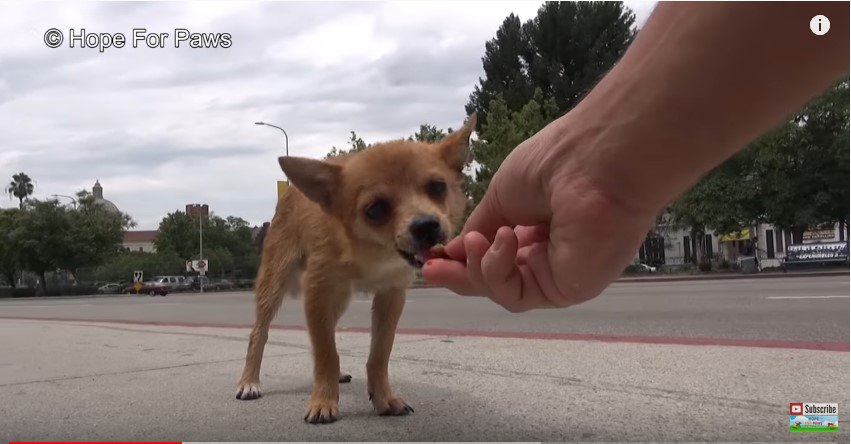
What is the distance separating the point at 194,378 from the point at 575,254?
3.98 meters

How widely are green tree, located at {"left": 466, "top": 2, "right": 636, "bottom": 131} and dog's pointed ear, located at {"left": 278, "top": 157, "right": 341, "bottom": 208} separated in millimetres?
26804

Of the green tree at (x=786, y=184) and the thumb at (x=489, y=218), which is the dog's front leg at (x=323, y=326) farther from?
the green tree at (x=786, y=184)

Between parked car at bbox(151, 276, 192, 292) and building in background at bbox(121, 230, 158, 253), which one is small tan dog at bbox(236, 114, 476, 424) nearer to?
parked car at bbox(151, 276, 192, 292)

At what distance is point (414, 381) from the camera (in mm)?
4594

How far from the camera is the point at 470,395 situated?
397 cm

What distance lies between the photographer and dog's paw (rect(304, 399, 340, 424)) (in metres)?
3.52

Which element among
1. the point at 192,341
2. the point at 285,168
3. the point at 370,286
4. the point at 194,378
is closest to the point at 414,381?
the point at 370,286

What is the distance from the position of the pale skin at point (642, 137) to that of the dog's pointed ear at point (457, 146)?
1517 mm

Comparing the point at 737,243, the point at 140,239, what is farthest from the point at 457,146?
the point at 140,239

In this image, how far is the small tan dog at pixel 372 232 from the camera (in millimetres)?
3135

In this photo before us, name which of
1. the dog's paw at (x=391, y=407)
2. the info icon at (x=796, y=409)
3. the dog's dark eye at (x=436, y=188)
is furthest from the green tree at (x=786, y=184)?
the dog's dark eye at (x=436, y=188)

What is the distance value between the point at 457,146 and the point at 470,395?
1.44 meters

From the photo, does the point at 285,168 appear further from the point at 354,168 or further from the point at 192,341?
the point at 192,341

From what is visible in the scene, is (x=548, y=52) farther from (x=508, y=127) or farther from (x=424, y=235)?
→ (x=424, y=235)
